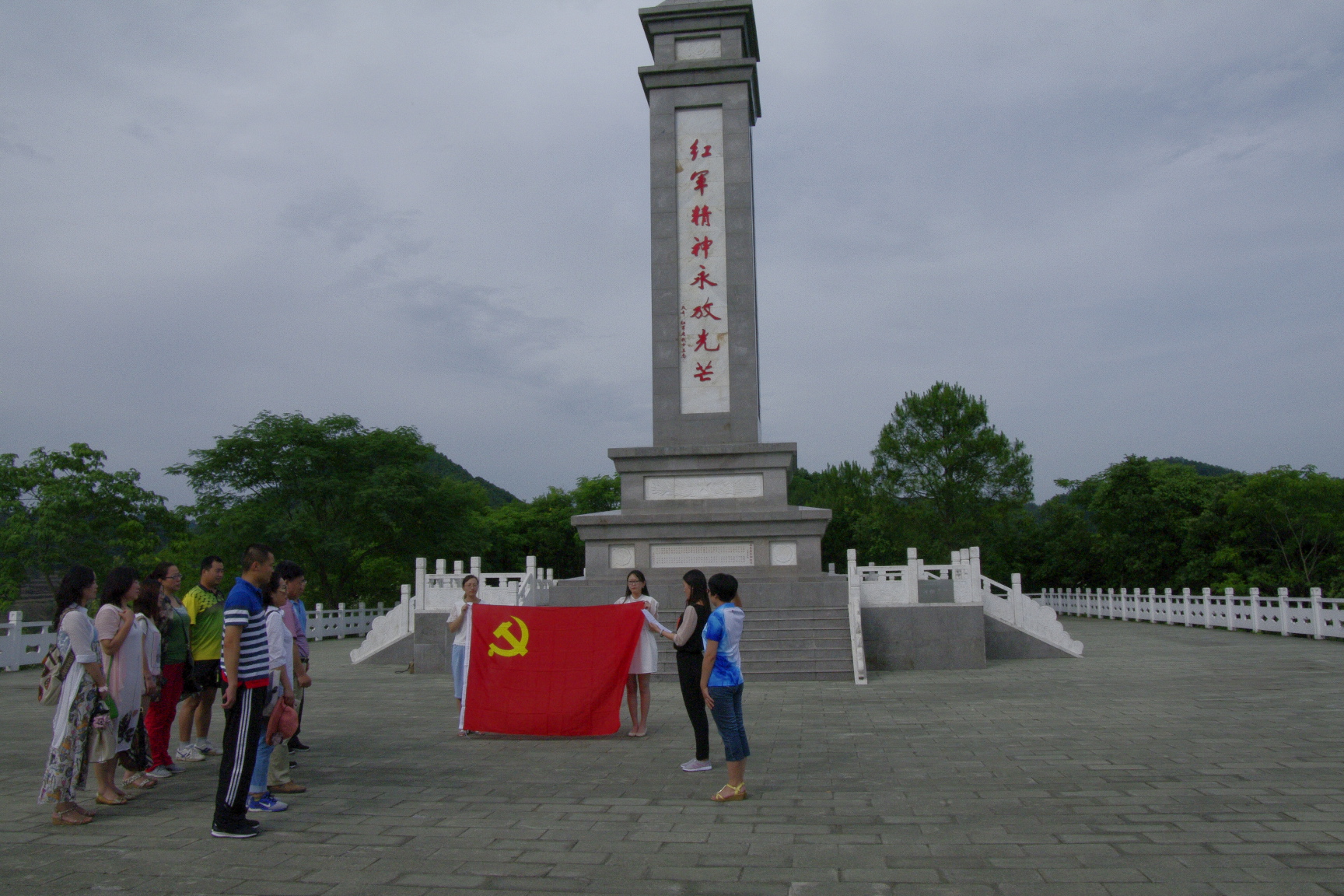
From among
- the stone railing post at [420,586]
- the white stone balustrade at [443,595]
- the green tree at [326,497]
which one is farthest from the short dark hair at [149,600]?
the green tree at [326,497]

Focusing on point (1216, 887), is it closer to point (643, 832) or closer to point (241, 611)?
point (643, 832)

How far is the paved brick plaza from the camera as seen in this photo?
3881mm

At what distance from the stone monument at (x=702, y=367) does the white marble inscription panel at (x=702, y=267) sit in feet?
0.06

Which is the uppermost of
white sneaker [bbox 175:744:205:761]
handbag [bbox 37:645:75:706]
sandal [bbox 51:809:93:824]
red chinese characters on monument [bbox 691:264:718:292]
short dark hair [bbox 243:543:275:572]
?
red chinese characters on monument [bbox 691:264:718:292]

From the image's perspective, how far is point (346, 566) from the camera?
30422 millimetres

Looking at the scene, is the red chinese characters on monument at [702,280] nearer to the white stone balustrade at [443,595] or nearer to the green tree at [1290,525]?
the white stone balustrade at [443,595]

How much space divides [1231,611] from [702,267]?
1425 centimetres

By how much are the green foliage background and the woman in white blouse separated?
20.3 metres

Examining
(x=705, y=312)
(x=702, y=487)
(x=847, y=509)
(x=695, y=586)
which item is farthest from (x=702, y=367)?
(x=847, y=509)

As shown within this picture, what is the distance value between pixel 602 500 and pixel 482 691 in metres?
44.1

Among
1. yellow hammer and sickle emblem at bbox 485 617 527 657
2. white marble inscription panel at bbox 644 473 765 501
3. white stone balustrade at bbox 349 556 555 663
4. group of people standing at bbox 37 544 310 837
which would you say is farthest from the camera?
white marble inscription panel at bbox 644 473 765 501

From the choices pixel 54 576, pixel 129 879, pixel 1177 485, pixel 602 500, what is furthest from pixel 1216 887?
pixel 602 500

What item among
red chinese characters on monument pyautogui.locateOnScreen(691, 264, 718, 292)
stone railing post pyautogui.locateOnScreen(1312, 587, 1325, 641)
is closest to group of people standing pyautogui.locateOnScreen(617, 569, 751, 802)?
red chinese characters on monument pyautogui.locateOnScreen(691, 264, 718, 292)

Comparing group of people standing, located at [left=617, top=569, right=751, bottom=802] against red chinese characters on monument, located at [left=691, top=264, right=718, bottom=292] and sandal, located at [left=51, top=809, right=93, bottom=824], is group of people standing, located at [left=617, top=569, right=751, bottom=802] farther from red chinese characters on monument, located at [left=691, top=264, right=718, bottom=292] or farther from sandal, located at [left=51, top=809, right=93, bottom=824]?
red chinese characters on monument, located at [left=691, top=264, right=718, bottom=292]
